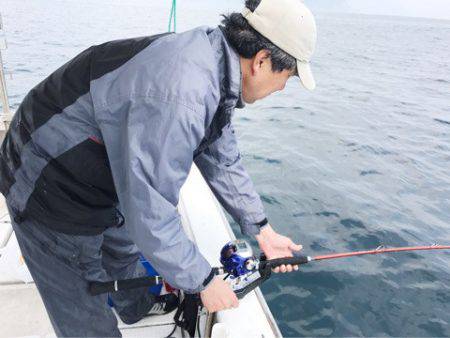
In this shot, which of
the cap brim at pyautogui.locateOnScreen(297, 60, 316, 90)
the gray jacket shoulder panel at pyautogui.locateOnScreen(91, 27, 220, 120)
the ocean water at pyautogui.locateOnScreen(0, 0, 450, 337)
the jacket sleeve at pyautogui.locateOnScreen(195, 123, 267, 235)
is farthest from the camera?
the ocean water at pyautogui.locateOnScreen(0, 0, 450, 337)

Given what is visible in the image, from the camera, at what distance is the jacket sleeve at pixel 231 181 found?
2.41 m

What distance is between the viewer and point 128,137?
1392 millimetres

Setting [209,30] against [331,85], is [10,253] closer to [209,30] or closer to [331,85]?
[209,30]

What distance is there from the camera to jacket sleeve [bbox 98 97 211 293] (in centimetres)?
139

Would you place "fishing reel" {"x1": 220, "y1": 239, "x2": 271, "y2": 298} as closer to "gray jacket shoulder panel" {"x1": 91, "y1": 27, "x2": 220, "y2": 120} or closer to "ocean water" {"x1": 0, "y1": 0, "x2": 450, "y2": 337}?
"gray jacket shoulder panel" {"x1": 91, "y1": 27, "x2": 220, "y2": 120}

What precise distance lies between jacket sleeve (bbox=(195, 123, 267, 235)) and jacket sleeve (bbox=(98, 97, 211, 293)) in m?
0.84

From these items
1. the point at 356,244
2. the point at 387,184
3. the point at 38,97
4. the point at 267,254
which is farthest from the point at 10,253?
A: the point at 387,184

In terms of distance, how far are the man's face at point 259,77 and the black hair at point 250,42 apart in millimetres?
25

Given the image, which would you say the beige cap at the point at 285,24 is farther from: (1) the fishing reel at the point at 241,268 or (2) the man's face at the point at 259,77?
(1) the fishing reel at the point at 241,268

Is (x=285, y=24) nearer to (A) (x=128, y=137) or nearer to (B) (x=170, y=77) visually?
(B) (x=170, y=77)

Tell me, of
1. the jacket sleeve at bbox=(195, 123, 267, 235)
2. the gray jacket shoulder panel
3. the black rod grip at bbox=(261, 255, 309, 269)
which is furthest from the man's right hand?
the gray jacket shoulder panel

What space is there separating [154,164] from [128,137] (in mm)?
137

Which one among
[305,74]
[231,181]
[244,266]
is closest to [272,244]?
[244,266]

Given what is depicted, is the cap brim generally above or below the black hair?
below
